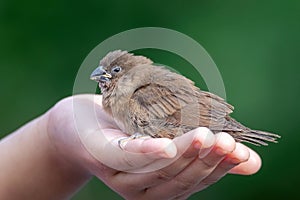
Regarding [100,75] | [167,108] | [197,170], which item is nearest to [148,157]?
[197,170]

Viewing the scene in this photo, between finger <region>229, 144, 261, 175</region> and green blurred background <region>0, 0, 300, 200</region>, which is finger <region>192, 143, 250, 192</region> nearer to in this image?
finger <region>229, 144, 261, 175</region>

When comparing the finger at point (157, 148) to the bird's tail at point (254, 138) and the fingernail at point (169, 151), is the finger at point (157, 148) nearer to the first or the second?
the fingernail at point (169, 151)

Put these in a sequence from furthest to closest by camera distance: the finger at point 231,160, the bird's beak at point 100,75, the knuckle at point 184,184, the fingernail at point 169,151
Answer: the bird's beak at point 100,75 → the knuckle at point 184,184 → the finger at point 231,160 → the fingernail at point 169,151

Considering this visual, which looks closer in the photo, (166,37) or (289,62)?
(166,37)

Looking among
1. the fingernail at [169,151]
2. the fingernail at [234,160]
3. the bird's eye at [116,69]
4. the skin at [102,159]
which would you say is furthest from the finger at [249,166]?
the bird's eye at [116,69]

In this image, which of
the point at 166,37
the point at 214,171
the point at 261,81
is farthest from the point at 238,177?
the point at 214,171

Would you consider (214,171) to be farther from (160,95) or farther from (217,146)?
(160,95)
